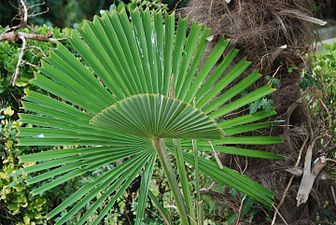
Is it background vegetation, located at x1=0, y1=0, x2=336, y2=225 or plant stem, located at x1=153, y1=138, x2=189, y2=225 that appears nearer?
Answer: plant stem, located at x1=153, y1=138, x2=189, y2=225

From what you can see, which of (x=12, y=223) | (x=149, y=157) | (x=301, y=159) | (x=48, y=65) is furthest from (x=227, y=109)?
(x=12, y=223)

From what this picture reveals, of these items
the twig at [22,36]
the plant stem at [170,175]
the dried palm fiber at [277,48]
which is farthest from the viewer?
the twig at [22,36]

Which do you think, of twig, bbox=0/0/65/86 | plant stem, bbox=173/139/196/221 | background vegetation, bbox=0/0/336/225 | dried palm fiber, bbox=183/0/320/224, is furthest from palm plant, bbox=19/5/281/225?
twig, bbox=0/0/65/86

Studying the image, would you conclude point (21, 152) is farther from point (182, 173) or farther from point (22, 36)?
point (182, 173)

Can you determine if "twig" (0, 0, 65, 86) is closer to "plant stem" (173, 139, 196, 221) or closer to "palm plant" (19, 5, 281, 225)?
"palm plant" (19, 5, 281, 225)

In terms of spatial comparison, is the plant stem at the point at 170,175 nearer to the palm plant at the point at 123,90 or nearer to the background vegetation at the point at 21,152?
the palm plant at the point at 123,90

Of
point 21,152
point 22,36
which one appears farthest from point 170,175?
point 22,36

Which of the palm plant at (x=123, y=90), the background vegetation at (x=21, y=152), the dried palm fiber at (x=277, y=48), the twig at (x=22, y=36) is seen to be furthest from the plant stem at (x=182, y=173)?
the twig at (x=22, y=36)

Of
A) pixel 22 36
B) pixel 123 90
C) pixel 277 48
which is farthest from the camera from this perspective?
pixel 22 36
